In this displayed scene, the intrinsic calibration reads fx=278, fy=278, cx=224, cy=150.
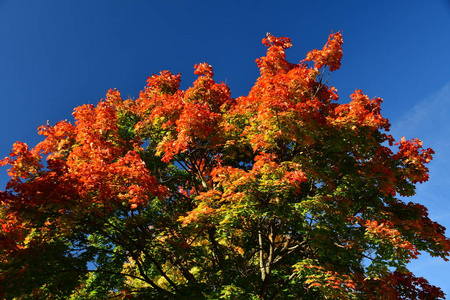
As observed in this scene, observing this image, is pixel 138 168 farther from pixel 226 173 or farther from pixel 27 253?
pixel 27 253

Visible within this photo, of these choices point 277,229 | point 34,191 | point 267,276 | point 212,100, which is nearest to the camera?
point 34,191

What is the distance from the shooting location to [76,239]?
9398 mm

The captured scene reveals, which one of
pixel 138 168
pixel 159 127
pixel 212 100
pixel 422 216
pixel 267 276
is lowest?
pixel 267 276

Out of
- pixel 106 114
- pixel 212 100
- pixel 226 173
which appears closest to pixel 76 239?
pixel 106 114

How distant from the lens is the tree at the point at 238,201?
7.46 meters

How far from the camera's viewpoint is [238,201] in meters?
7.59

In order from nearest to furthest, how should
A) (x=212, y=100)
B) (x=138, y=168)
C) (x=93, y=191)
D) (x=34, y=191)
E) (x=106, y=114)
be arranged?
(x=34, y=191) < (x=93, y=191) < (x=138, y=168) < (x=106, y=114) < (x=212, y=100)

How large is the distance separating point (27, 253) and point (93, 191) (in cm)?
282

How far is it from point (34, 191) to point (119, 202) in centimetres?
213

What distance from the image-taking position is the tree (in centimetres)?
746

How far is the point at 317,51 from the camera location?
12.3 m

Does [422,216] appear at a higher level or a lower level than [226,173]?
lower

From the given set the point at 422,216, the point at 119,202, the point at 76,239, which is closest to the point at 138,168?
the point at 119,202

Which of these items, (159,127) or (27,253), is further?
(159,127)
